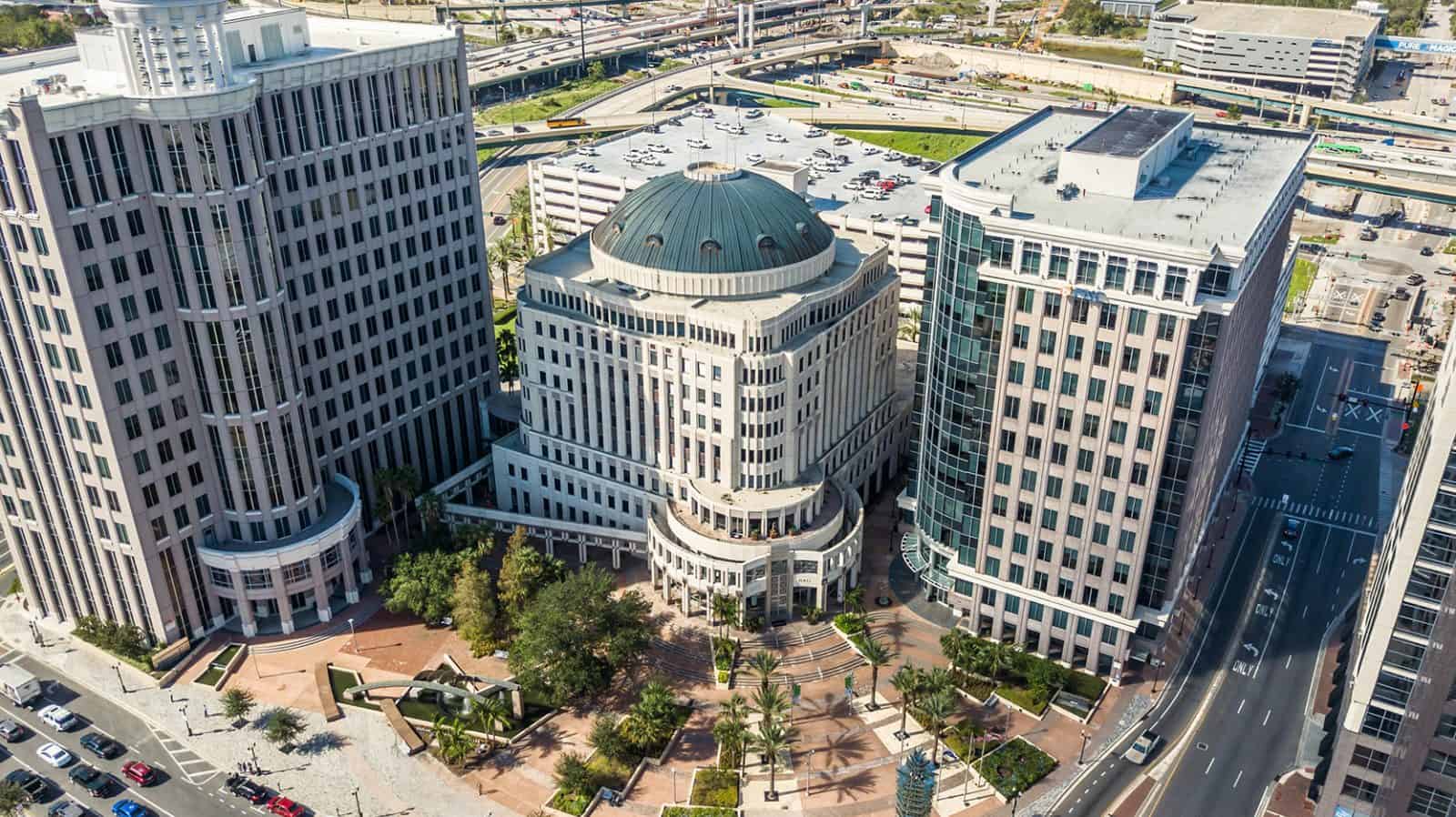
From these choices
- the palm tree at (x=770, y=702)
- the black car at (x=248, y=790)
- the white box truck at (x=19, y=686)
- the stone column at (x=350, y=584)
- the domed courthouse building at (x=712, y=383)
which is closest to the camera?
the black car at (x=248, y=790)

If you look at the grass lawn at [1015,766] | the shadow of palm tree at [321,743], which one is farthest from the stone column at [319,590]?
the grass lawn at [1015,766]

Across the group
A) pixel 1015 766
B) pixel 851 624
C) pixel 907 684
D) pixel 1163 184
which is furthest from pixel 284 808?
pixel 1163 184

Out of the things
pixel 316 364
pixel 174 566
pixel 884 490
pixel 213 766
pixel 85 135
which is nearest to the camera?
pixel 85 135

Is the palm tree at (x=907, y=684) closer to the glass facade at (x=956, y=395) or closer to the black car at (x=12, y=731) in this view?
the glass facade at (x=956, y=395)

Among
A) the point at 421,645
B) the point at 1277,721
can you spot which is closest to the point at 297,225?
the point at 421,645

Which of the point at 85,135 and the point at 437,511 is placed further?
the point at 437,511

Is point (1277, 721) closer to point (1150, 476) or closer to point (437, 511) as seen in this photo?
point (1150, 476)
